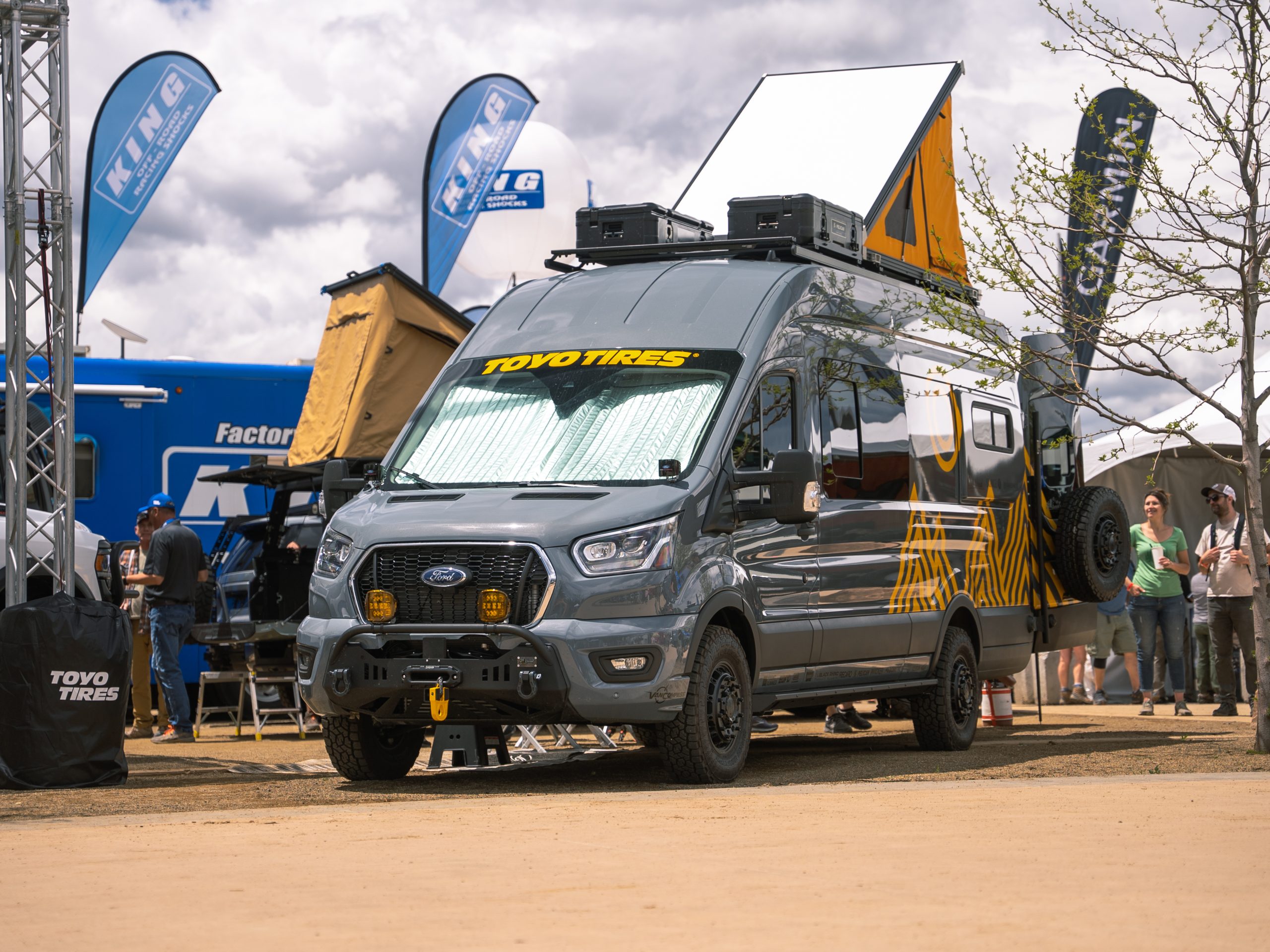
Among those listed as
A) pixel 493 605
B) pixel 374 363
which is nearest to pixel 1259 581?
pixel 493 605

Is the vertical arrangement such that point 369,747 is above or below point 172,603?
below

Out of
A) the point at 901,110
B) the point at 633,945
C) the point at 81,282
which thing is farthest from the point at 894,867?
the point at 81,282

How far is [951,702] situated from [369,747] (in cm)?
417

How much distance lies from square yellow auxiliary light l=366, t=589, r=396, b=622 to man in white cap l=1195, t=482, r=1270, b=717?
9080 millimetres

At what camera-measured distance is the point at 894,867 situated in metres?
5.82

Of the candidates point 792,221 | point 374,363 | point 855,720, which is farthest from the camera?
point 855,720

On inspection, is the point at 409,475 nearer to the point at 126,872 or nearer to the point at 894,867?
the point at 126,872

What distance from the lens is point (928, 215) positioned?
14156mm

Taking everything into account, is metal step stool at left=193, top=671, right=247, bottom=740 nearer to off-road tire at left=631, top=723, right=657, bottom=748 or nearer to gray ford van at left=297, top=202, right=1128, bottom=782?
off-road tire at left=631, top=723, right=657, bottom=748

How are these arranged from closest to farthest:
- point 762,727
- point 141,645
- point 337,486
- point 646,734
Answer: point 337,486
point 646,734
point 762,727
point 141,645

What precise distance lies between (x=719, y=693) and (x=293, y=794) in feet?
7.42

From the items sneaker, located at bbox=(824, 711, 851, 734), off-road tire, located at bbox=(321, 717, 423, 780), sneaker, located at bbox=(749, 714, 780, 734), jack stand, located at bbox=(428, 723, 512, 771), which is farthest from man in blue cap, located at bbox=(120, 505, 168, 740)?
off-road tire, located at bbox=(321, 717, 423, 780)

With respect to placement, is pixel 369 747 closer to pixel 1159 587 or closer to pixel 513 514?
pixel 513 514

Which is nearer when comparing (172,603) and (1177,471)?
(172,603)
